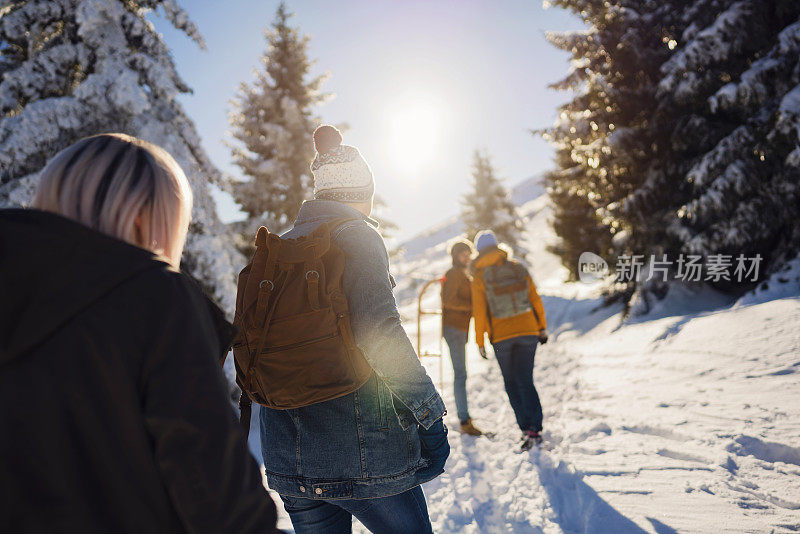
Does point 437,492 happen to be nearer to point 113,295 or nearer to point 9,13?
point 113,295

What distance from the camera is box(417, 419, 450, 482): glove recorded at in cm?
178

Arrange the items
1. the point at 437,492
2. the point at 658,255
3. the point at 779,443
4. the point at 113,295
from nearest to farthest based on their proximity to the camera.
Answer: the point at 113,295 → the point at 779,443 → the point at 437,492 → the point at 658,255

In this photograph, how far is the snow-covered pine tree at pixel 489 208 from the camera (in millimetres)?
23500

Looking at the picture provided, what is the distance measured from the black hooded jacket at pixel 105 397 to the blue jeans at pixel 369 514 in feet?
2.98

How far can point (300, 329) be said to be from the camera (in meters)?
1.68

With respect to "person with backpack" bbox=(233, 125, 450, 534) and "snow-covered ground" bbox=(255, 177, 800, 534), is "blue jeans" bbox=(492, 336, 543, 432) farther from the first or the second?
"person with backpack" bbox=(233, 125, 450, 534)

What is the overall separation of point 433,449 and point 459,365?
406 centimetres

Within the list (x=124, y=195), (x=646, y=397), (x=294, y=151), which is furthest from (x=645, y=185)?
(x=124, y=195)

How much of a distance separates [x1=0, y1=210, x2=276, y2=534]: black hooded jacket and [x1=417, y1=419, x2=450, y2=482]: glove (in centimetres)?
93

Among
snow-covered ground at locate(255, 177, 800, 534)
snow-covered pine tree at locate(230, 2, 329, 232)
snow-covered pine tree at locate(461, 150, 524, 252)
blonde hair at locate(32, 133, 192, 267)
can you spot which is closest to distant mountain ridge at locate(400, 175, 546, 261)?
snow-covered pine tree at locate(461, 150, 524, 252)

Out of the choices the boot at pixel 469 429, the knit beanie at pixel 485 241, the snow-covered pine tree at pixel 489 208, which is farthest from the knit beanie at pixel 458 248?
the snow-covered pine tree at pixel 489 208

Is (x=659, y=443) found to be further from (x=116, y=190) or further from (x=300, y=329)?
Answer: (x=116, y=190)

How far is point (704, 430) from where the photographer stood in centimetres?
441

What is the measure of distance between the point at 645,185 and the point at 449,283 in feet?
29.8
